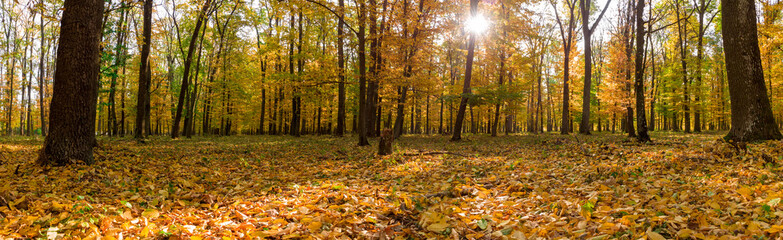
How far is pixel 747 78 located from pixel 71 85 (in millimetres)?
12096

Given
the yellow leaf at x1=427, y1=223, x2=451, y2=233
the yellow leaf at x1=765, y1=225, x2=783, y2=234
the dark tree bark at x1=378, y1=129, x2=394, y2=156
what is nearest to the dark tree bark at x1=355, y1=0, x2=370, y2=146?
the dark tree bark at x1=378, y1=129, x2=394, y2=156

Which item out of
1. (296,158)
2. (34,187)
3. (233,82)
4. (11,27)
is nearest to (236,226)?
(34,187)

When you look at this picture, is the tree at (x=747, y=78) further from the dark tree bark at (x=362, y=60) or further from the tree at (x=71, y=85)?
the tree at (x=71, y=85)

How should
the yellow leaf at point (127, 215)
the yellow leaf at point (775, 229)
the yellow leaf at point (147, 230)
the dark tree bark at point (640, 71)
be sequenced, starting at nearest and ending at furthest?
the yellow leaf at point (775, 229)
the yellow leaf at point (147, 230)
the yellow leaf at point (127, 215)
the dark tree bark at point (640, 71)

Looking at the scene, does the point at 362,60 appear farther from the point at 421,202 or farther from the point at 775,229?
the point at 775,229

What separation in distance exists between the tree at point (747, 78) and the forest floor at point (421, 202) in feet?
2.77

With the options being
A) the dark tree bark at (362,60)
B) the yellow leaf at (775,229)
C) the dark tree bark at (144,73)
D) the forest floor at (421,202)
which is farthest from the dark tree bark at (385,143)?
the dark tree bark at (144,73)

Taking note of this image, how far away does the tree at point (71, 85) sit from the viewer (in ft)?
17.0

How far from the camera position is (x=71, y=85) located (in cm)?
523

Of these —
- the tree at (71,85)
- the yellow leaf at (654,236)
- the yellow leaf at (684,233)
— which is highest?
the tree at (71,85)

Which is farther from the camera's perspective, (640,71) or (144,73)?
(144,73)

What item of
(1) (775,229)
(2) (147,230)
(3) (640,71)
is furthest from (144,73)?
(3) (640,71)

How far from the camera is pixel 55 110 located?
17.2 feet

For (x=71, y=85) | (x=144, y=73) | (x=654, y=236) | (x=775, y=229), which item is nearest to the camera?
(x=775, y=229)
